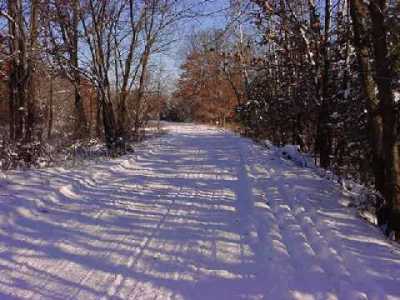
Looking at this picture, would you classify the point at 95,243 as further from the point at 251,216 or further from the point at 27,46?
the point at 27,46

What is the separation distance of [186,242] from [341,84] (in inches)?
304

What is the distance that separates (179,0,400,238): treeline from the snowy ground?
43.5 inches

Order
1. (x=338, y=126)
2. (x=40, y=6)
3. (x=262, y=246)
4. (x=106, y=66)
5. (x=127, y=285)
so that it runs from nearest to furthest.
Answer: (x=127, y=285), (x=262, y=246), (x=338, y=126), (x=40, y=6), (x=106, y=66)

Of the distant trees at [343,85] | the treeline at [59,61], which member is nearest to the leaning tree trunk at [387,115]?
the distant trees at [343,85]

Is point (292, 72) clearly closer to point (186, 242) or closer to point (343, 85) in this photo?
point (343, 85)

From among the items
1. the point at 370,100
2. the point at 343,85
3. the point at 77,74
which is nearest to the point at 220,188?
the point at 370,100

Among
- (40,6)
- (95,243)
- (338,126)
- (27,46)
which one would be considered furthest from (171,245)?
(40,6)

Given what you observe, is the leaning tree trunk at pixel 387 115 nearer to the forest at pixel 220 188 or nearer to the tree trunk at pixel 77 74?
the forest at pixel 220 188

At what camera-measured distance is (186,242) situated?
519cm

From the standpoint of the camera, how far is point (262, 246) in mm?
5039

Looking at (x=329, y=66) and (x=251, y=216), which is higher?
(x=329, y=66)

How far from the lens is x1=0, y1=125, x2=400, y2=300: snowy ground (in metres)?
3.92

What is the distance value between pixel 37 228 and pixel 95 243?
1.07 m

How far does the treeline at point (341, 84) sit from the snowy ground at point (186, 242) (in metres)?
1.10
